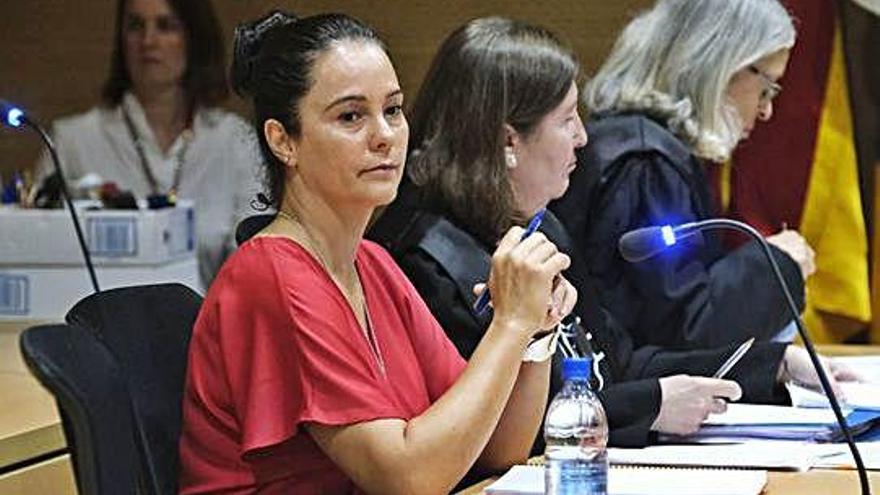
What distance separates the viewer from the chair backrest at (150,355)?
6.57 feet

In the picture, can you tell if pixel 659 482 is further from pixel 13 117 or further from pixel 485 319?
pixel 13 117

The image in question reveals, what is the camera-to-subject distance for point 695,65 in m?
3.28

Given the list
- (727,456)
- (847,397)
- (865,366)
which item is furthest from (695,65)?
(727,456)

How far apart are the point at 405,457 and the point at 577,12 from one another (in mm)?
2386

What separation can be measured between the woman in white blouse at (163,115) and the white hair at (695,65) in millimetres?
1263

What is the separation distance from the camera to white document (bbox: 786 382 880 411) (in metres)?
2.52

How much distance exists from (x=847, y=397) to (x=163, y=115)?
2265 millimetres

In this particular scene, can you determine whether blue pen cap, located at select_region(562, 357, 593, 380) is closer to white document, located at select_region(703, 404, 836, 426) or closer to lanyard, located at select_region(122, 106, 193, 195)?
white document, located at select_region(703, 404, 836, 426)

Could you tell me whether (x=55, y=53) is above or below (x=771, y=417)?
above

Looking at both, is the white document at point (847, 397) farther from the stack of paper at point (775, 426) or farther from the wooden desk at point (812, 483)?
the wooden desk at point (812, 483)

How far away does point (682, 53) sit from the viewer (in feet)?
10.8

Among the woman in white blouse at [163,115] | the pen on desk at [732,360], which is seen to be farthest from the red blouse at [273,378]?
the woman in white blouse at [163,115]

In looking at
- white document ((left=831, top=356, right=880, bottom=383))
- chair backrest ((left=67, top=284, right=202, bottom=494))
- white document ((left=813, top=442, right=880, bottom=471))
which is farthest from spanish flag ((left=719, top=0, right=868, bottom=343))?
chair backrest ((left=67, top=284, right=202, bottom=494))

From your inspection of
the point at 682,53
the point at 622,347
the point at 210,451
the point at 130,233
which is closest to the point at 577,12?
the point at 682,53
